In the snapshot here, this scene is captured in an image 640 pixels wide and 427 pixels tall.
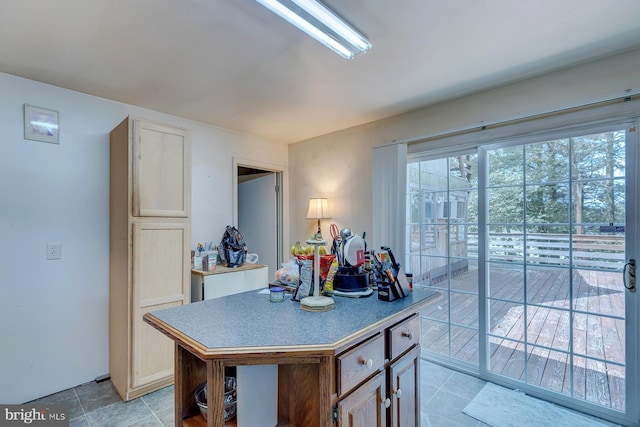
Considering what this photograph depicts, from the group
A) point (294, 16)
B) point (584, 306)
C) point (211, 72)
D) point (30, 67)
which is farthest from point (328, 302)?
point (30, 67)

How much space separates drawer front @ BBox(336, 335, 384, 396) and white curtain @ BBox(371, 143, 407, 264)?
1.64 metres

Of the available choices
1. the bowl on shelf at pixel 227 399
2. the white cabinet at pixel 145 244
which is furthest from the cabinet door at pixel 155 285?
the bowl on shelf at pixel 227 399

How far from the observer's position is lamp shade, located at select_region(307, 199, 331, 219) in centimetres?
347

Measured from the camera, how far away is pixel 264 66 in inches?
80.1

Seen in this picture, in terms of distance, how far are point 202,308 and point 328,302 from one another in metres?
0.60

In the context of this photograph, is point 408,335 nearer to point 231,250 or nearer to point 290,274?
point 290,274

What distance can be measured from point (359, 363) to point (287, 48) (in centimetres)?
176

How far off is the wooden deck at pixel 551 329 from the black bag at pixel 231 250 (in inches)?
79.4

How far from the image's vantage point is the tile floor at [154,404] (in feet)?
6.44

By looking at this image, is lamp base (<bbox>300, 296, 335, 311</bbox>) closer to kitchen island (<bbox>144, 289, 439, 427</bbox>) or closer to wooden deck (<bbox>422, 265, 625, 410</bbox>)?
kitchen island (<bbox>144, 289, 439, 427</bbox>)

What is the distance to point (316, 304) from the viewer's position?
4.39ft

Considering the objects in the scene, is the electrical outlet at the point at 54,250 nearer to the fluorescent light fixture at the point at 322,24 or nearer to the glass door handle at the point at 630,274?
the fluorescent light fixture at the point at 322,24

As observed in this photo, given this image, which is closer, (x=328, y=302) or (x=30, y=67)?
(x=328, y=302)

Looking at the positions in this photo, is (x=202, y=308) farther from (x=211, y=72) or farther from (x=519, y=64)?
(x=519, y=64)
